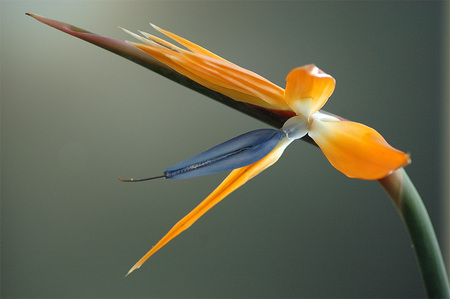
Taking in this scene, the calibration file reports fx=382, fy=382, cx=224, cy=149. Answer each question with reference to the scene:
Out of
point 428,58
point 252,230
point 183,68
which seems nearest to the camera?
point 183,68

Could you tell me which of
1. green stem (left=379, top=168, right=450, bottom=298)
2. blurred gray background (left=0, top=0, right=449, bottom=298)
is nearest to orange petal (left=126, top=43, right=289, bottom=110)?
green stem (left=379, top=168, right=450, bottom=298)

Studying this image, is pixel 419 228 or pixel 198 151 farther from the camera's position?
pixel 198 151

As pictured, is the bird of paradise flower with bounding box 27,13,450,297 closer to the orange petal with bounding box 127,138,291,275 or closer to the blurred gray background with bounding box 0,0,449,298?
the orange petal with bounding box 127,138,291,275

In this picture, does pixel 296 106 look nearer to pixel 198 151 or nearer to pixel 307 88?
pixel 307 88

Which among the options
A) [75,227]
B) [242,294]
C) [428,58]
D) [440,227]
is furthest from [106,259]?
[428,58]

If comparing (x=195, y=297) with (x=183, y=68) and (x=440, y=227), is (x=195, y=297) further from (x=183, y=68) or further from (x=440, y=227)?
(x=183, y=68)

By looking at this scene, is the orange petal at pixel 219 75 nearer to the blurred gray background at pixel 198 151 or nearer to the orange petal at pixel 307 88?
the orange petal at pixel 307 88

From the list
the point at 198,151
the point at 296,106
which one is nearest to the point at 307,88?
the point at 296,106
